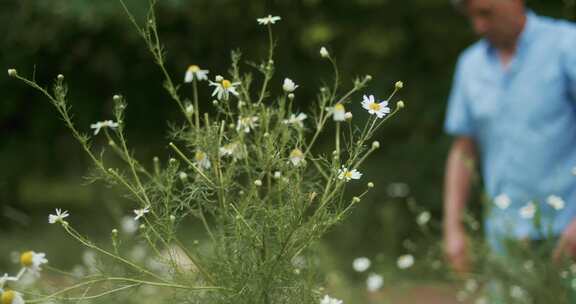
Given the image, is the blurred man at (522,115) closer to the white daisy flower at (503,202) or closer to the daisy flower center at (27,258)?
the white daisy flower at (503,202)

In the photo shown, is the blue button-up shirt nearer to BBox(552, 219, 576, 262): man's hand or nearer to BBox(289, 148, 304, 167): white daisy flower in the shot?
BBox(552, 219, 576, 262): man's hand

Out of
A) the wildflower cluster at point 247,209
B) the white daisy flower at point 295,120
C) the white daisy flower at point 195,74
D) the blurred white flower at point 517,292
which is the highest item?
the blurred white flower at point 517,292

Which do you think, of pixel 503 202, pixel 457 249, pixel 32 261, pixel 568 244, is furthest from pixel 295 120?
pixel 457 249

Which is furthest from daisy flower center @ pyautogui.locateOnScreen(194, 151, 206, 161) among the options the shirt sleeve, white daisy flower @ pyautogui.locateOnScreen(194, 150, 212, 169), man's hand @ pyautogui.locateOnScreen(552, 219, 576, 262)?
the shirt sleeve

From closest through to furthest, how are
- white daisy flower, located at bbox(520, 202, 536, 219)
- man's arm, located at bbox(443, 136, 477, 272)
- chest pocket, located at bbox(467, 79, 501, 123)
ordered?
white daisy flower, located at bbox(520, 202, 536, 219) < chest pocket, located at bbox(467, 79, 501, 123) < man's arm, located at bbox(443, 136, 477, 272)

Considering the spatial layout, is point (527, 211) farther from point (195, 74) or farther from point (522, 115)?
point (195, 74)

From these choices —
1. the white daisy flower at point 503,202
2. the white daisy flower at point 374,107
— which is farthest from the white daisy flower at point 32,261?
the white daisy flower at point 503,202

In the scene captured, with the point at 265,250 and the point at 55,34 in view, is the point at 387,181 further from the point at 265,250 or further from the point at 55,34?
the point at 265,250
